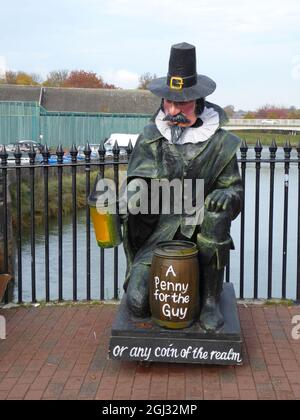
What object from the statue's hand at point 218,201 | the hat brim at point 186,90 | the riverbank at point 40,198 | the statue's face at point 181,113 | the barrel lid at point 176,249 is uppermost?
the hat brim at point 186,90

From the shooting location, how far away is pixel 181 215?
175 inches

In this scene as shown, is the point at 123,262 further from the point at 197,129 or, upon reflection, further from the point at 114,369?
the point at 197,129

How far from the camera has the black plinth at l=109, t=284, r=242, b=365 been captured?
4.07m

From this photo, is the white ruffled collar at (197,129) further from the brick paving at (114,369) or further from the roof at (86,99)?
the roof at (86,99)

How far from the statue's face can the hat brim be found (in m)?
0.08

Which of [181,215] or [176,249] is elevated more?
[181,215]

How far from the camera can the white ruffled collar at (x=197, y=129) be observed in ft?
14.1

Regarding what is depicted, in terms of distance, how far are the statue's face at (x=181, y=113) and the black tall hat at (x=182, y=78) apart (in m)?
0.09

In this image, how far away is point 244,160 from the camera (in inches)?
220

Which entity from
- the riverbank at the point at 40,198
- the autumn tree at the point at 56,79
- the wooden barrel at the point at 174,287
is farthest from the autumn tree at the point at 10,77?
the wooden barrel at the point at 174,287

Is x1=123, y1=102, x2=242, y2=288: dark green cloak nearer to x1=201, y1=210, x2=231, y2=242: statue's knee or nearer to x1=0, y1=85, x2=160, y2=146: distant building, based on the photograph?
x1=201, y1=210, x2=231, y2=242: statue's knee

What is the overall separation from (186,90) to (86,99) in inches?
1928

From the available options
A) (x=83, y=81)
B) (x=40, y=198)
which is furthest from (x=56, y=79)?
(x=40, y=198)
